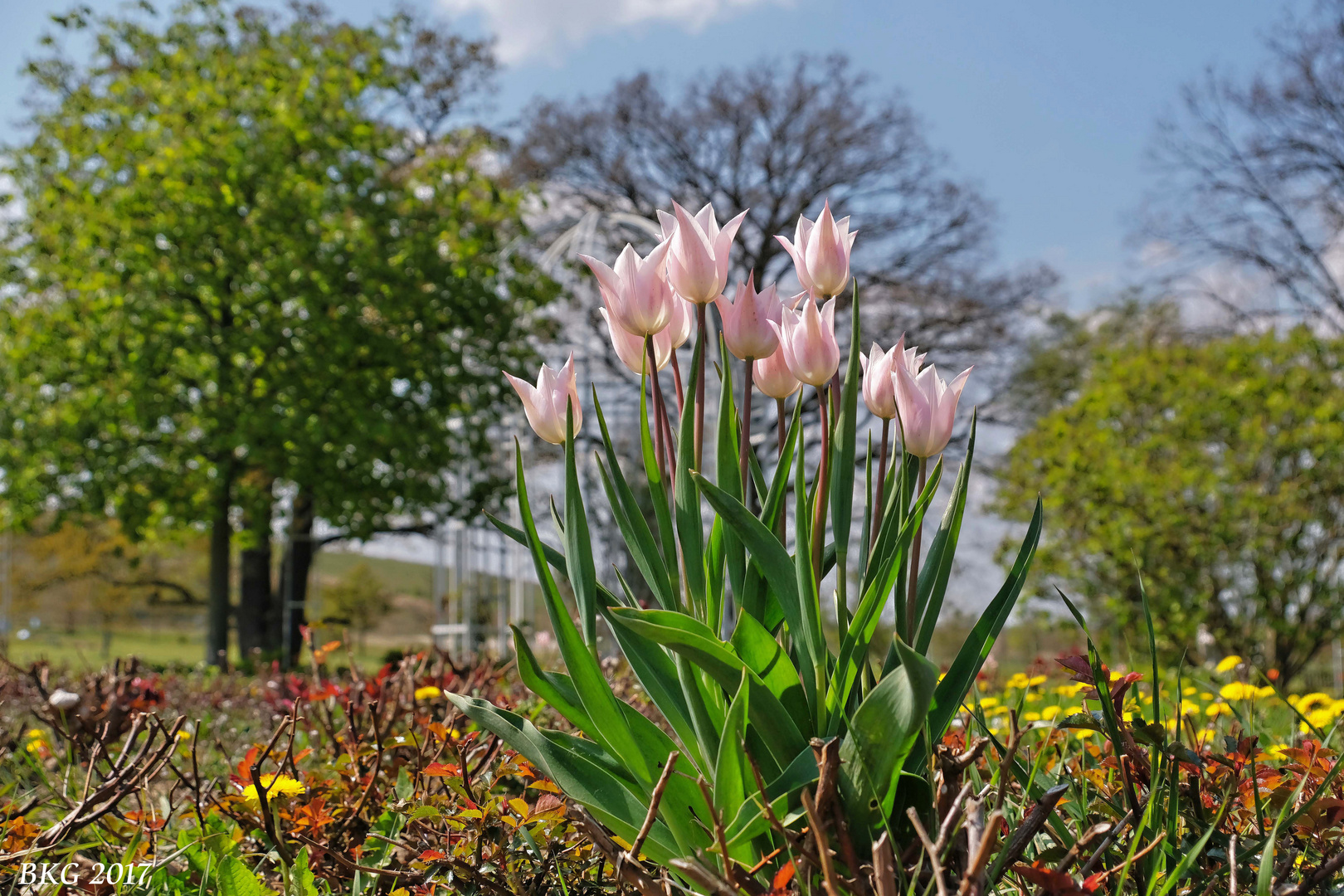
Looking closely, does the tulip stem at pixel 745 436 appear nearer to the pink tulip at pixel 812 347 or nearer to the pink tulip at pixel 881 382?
the pink tulip at pixel 812 347

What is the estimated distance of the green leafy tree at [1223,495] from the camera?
7.79 metres

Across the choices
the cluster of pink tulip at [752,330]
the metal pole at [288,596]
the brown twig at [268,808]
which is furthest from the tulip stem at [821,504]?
the metal pole at [288,596]

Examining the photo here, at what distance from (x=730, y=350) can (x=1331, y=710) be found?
91.5 inches

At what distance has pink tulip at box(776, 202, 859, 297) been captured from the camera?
133cm

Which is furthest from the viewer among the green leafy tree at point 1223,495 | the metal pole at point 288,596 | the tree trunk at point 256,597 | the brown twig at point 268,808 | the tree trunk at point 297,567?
the tree trunk at point 297,567

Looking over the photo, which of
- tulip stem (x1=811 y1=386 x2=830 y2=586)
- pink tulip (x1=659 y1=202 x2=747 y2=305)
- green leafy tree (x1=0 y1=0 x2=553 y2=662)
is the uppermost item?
green leafy tree (x1=0 y1=0 x2=553 y2=662)

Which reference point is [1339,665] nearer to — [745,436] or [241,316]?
[745,436]

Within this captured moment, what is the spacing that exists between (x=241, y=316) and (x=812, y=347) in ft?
30.8

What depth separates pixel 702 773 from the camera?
136 centimetres

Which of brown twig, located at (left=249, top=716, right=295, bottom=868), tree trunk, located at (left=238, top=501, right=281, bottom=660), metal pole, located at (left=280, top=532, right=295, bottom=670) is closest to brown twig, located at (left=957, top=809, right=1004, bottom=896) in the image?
brown twig, located at (left=249, top=716, right=295, bottom=868)

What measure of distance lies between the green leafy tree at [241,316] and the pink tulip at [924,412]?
7.92m

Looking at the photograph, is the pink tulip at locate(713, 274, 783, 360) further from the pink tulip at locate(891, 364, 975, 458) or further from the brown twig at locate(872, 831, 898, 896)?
the brown twig at locate(872, 831, 898, 896)

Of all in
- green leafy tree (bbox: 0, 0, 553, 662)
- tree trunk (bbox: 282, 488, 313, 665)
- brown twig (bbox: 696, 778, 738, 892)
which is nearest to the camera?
brown twig (bbox: 696, 778, 738, 892)

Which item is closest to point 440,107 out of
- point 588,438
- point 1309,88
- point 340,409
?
point 340,409
